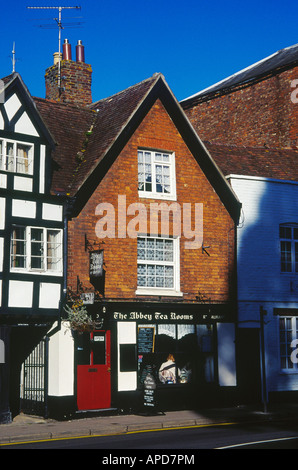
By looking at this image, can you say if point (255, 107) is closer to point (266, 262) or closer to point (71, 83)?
point (71, 83)

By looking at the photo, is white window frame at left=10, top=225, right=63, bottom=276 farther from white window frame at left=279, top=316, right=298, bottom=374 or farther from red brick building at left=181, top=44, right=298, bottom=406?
white window frame at left=279, top=316, right=298, bottom=374

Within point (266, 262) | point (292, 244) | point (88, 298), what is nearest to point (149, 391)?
point (88, 298)

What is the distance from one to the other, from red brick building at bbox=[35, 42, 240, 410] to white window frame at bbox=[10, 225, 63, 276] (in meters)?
0.37

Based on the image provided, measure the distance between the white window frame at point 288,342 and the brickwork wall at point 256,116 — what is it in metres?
8.54

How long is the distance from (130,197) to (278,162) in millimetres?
7360

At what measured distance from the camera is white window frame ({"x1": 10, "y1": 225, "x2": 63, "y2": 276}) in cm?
1927

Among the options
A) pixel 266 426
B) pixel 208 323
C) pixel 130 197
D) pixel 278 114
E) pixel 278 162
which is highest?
pixel 278 114

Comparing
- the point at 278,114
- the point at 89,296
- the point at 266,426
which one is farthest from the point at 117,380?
the point at 278,114

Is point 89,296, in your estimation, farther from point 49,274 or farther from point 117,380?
point 117,380

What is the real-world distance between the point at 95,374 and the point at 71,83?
11370mm

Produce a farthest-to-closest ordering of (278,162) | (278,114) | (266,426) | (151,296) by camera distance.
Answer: (278,114) < (278,162) < (151,296) < (266,426)

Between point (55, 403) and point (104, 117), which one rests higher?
point (104, 117)

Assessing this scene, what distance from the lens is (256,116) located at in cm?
3131
